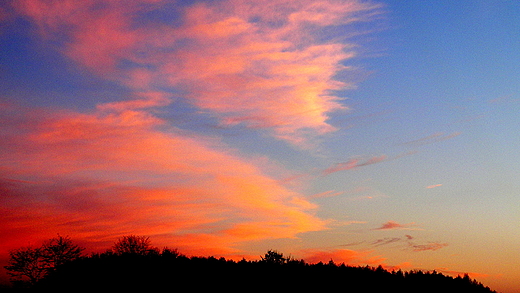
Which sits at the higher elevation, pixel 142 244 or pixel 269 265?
A: pixel 142 244

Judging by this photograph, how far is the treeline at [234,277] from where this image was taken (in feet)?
87.4

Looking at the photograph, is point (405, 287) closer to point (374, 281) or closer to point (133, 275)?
point (374, 281)

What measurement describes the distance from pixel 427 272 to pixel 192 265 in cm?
1423

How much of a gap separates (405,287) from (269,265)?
803 centimetres

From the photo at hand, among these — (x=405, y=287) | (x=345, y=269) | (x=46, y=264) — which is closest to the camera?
(x=405, y=287)

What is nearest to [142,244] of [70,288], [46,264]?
[46,264]

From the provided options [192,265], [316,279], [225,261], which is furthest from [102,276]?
[316,279]

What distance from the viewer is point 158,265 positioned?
28875 millimetres

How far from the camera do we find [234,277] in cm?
2755

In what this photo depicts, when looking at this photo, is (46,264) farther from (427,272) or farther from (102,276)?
(427,272)

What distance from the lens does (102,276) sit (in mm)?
28609

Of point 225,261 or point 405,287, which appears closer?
point 405,287

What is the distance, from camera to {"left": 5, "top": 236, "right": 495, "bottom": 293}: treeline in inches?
1049

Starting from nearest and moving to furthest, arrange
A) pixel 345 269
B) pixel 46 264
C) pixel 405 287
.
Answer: pixel 405 287
pixel 345 269
pixel 46 264
